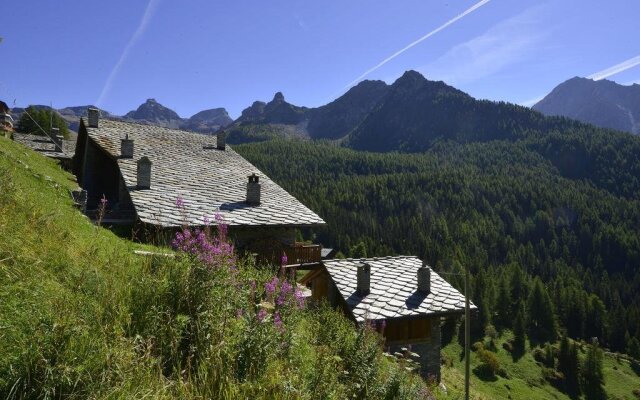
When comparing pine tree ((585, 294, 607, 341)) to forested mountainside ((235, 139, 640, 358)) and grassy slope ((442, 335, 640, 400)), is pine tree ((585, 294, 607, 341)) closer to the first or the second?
forested mountainside ((235, 139, 640, 358))

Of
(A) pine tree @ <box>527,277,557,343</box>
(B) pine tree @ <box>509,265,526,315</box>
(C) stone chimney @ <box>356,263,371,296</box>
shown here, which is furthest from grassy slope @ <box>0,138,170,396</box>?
(B) pine tree @ <box>509,265,526,315</box>

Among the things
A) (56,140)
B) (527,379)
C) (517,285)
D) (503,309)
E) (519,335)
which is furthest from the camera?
(517,285)

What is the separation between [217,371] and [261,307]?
1.21 meters

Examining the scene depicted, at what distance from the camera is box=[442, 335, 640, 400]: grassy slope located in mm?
41844

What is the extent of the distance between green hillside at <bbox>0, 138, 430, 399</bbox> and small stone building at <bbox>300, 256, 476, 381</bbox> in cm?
1261

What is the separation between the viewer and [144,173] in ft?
49.3

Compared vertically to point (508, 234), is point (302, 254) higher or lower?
higher

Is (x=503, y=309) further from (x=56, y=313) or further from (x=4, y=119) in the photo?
(x=56, y=313)

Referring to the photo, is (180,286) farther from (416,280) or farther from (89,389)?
(416,280)

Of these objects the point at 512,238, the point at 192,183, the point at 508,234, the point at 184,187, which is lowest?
the point at 512,238

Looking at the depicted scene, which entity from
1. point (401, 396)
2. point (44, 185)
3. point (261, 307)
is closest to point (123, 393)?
point (261, 307)

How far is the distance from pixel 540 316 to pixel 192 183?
76.3m

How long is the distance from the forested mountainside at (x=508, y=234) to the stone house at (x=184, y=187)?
201ft

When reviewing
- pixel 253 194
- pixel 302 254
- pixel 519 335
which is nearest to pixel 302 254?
pixel 302 254
